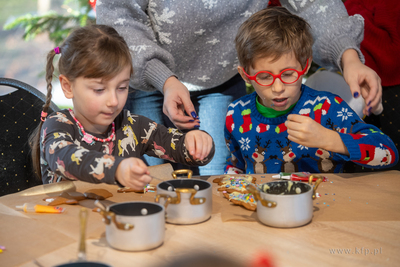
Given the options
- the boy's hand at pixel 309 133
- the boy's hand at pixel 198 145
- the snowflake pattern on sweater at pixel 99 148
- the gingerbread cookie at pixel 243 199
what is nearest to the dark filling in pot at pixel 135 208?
the snowflake pattern on sweater at pixel 99 148

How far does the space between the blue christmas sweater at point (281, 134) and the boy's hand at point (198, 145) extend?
41cm

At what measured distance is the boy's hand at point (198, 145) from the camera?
1231 millimetres

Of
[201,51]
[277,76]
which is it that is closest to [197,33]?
[201,51]

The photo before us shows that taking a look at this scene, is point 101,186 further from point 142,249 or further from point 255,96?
point 255,96

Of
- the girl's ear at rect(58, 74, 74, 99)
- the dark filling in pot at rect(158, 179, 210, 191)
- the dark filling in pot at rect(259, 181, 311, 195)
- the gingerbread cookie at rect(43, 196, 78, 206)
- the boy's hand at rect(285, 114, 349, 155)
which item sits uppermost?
the girl's ear at rect(58, 74, 74, 99)

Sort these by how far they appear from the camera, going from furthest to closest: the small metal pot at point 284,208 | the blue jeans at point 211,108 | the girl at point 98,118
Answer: the blue jeans at point 211,108
the girl at point 98,118
the small metal pot at point 284,208

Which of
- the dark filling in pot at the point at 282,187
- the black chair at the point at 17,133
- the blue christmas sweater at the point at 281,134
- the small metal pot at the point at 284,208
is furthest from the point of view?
the black chair at the point at 17,133

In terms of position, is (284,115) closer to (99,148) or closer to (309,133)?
(309,133)

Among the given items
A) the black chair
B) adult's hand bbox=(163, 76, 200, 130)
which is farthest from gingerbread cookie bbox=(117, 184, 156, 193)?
the black chair

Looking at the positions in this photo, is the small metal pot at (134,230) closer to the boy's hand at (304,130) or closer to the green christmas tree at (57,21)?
the boy's hand at (304,130)

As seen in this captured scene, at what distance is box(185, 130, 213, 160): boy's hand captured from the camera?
1.23 metres

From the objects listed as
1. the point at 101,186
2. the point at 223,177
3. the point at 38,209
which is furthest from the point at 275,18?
the point at 38,209

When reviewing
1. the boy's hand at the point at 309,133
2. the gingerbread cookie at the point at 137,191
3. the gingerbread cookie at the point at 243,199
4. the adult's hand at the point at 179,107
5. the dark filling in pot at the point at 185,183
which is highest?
the adult's hand at the point at 179,107

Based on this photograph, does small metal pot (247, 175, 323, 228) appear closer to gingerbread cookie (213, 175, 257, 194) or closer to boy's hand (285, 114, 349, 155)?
gingerbread cookie (213, 175, 257, 194)
